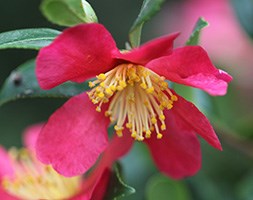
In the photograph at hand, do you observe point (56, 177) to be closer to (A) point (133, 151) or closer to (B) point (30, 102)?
(A) point (133, 151)

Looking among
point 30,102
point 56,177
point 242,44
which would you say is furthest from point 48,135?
point 30,102

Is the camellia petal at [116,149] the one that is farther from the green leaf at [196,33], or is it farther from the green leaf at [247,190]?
the green leaf at [247,190]

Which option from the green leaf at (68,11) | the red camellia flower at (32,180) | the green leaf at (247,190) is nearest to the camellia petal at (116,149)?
the red camellia flower at (32,180)

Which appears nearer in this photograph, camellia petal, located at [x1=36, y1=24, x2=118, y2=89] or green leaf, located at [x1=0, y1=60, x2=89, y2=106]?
camellia petal, located at [x1=36, y1=24, x2=118, y2=89]

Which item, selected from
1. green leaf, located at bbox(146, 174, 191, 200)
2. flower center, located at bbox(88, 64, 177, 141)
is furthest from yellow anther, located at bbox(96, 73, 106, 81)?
green leaf, located at bbox(146, 174, 191, 200)

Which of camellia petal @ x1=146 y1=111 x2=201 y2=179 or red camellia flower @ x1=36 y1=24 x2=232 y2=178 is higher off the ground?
red camellia flower @ x1=36 y1=24 x2=232 y2=178

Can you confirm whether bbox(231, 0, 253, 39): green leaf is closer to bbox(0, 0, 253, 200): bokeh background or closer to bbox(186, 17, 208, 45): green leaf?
bbox(0, 0, 253, 200): bokeh background

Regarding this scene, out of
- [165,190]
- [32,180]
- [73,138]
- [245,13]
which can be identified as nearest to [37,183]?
[32,180]
